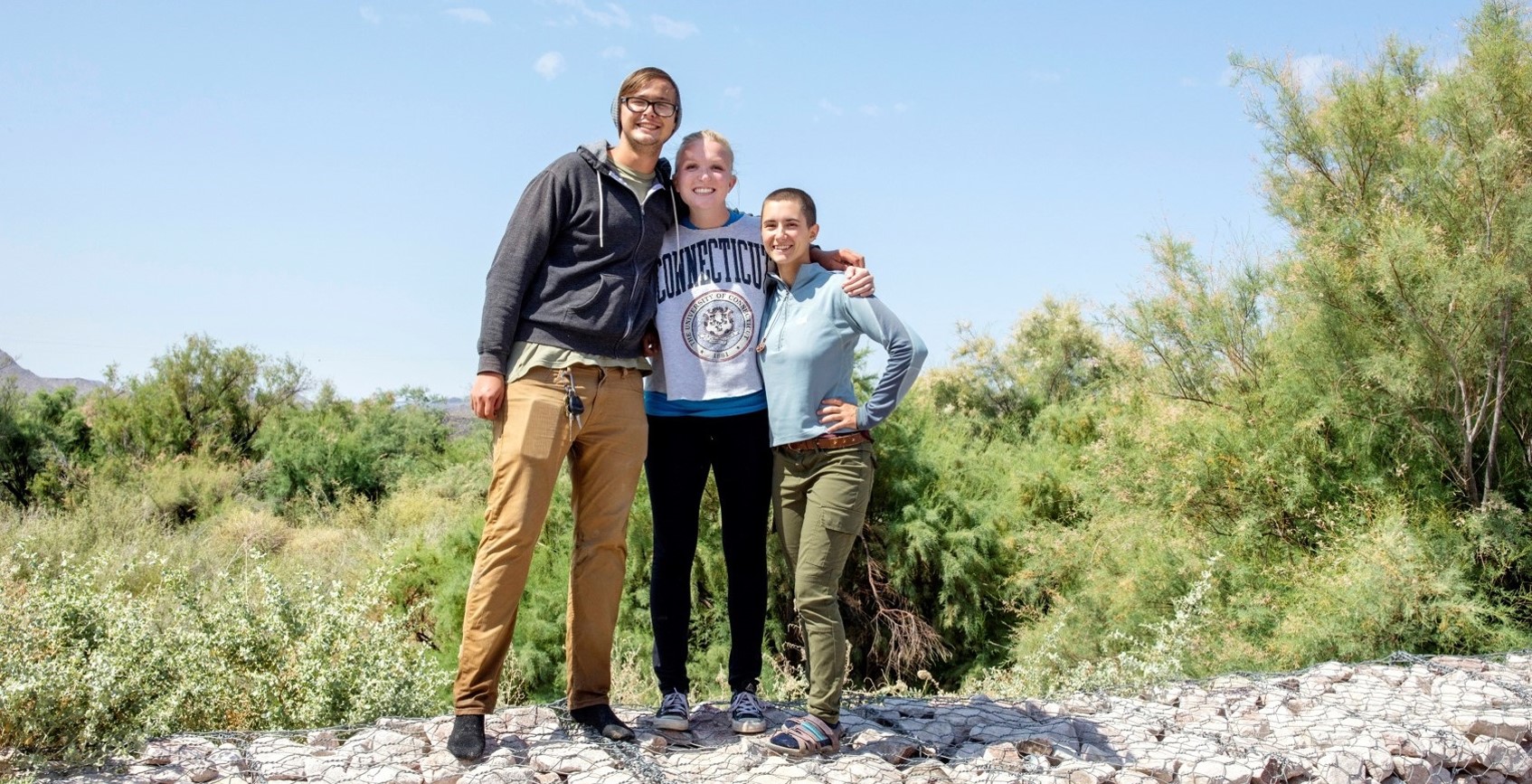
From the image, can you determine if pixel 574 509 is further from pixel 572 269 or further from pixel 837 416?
pixel 837 416

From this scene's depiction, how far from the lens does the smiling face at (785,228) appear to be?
12.6 ft

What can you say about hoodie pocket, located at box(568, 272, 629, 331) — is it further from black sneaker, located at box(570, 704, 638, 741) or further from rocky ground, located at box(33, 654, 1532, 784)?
rocky ground, located at box(33, 654, 1532, 784)

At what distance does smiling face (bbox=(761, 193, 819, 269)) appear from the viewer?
3.84 meters

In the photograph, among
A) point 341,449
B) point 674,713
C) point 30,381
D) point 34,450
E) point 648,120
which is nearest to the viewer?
point 648,120

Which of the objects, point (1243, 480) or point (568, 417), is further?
point (1243, 480)

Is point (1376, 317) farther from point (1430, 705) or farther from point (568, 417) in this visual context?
point (568, 417)

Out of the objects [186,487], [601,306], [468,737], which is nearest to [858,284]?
[601,306]

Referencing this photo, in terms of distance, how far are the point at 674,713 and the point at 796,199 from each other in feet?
6.21

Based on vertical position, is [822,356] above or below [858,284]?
below

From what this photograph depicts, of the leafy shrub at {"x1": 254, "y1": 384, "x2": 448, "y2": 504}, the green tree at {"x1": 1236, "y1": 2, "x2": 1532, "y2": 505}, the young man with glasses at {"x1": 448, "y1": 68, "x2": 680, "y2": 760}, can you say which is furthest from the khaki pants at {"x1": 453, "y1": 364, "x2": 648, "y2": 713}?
the leafy shrub at {"x1": 254, "y1": 384, "x2": 448, "y2": 504}

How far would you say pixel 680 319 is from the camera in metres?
3.88

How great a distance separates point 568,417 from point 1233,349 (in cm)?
686

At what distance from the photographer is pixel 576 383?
12.0ft

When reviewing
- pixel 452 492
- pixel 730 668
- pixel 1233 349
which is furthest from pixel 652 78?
pixel 452 492
